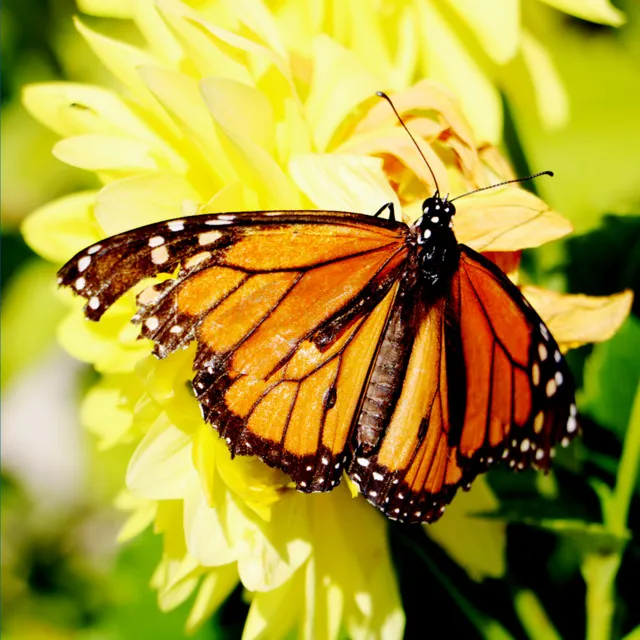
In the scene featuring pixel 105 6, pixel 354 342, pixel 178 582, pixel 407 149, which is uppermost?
pixel 105 6

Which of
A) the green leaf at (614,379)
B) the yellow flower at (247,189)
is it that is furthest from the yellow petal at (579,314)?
the green leaf at (614,379)

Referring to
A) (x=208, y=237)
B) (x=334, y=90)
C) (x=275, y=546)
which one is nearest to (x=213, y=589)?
(x=275, y=546)

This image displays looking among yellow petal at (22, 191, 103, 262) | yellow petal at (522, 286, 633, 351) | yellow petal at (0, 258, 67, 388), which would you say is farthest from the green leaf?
yellow petal at (0, 258, 67, 388)

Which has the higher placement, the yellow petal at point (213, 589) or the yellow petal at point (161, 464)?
the yellow petal at point (161, 464)

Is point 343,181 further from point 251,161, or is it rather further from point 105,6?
point 105,6

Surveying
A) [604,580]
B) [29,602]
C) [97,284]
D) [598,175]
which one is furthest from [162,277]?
[29,602]

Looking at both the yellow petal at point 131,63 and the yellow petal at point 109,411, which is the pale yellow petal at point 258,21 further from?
the yellow petal at point 109,411

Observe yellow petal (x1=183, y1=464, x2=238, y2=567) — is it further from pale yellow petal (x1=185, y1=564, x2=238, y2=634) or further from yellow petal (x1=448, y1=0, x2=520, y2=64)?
yellow petal (x1=448, y1=0, x2=520, y2=64)
